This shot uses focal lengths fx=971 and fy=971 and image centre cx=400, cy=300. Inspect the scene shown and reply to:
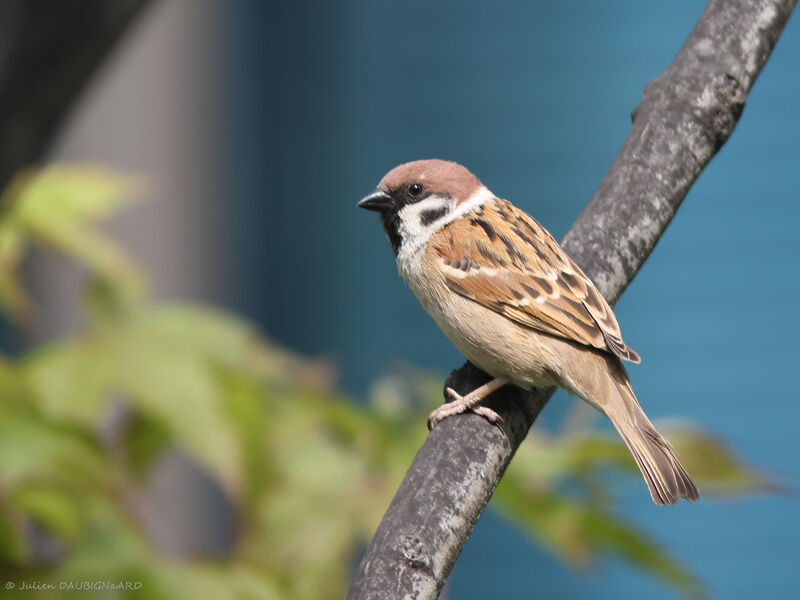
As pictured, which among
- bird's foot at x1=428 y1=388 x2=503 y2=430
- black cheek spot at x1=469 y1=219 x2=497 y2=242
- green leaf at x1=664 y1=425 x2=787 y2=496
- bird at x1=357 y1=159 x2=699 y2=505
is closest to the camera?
bird's foot at x1=428 y1=388 x2=503 y2=430

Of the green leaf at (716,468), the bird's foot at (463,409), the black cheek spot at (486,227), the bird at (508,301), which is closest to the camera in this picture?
the bird's foot at (463,409)

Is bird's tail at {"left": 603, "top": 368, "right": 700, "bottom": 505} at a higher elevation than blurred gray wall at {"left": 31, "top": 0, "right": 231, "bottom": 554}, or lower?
lower

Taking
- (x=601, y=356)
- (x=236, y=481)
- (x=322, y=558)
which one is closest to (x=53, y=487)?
(x=236, y=481)

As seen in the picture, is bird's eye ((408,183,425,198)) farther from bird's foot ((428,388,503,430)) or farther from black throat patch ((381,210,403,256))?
bird's foot ((428,388,503,430))

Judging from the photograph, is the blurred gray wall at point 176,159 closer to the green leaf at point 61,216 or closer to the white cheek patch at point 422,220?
the green leaf at point 61,216

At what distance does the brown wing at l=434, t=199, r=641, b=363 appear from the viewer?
1.96m

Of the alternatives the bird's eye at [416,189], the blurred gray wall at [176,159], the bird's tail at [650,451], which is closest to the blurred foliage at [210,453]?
the bird's tail at [650,451]

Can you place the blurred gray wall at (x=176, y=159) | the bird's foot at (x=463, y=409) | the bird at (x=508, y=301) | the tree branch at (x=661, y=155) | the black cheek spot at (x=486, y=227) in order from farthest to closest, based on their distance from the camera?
the blurred gray wall at (x=176, y=159) → the black cheek spot at (x=486, y=227) → the bird at (x=508, y=301) → the tree branch at (x=661, y=155) → the bird's foot at (x=463, y=409)

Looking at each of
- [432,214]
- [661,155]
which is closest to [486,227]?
[432,214]

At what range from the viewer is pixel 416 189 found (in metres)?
2.27

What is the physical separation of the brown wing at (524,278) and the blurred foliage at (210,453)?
0.85ft

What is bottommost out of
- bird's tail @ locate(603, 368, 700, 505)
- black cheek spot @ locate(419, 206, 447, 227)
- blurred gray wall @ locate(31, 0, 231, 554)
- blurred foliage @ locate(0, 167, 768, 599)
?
blurred foliage @ locate(0, 167, 768, 599)

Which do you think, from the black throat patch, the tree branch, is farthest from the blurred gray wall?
the tree branch

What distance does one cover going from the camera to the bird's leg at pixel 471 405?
163cm
